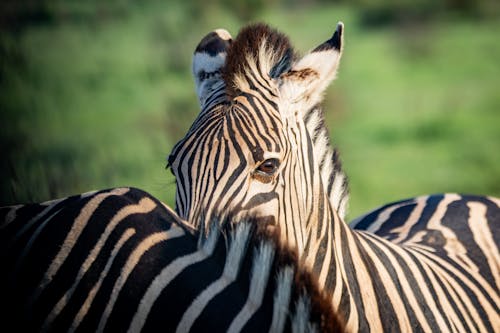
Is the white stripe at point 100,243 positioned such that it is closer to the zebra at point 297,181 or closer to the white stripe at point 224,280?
the white stripe at point 224,280

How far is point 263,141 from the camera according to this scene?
2.87m

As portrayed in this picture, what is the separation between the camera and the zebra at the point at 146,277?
1.98 metres

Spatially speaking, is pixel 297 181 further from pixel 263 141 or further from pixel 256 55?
pixel 256 55

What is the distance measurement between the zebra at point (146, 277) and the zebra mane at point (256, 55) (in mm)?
1010

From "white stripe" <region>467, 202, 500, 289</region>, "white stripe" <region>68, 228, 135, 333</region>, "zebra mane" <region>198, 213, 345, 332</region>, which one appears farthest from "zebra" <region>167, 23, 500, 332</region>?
"white stripe" <region>68, 228, 135, 333</region>

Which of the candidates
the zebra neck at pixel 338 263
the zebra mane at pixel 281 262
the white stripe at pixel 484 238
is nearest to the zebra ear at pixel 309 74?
the zebra neck at pixel 338 263

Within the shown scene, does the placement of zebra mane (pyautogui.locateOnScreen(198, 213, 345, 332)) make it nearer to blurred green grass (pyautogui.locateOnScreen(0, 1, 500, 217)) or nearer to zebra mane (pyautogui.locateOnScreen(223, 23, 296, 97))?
zebra mane (pyautogui.locateOnScreen(223, 23, 296, 97))

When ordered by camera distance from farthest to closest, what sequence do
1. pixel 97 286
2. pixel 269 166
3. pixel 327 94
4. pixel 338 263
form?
pixel 327 94
pixel 338 263
pixel 269 166
pixel 97 286

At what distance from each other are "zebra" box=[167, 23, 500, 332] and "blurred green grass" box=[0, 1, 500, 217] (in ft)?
9.54

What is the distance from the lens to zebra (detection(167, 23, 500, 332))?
9.32 feet

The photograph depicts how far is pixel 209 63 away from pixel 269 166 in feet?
2.58

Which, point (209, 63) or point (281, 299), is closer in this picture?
point (281, 299)

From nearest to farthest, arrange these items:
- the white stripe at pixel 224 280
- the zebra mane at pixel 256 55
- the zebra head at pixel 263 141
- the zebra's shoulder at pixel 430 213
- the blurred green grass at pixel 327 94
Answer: the white stripe at pixel 224 280, the zebra head at pixel 263 141, the zebra mane at pixel 256 55, the zebra's shoulder at pixel 430 213, the blurred green grass at pixel 327 94

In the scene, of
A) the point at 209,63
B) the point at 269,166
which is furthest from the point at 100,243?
the point at 209,63
